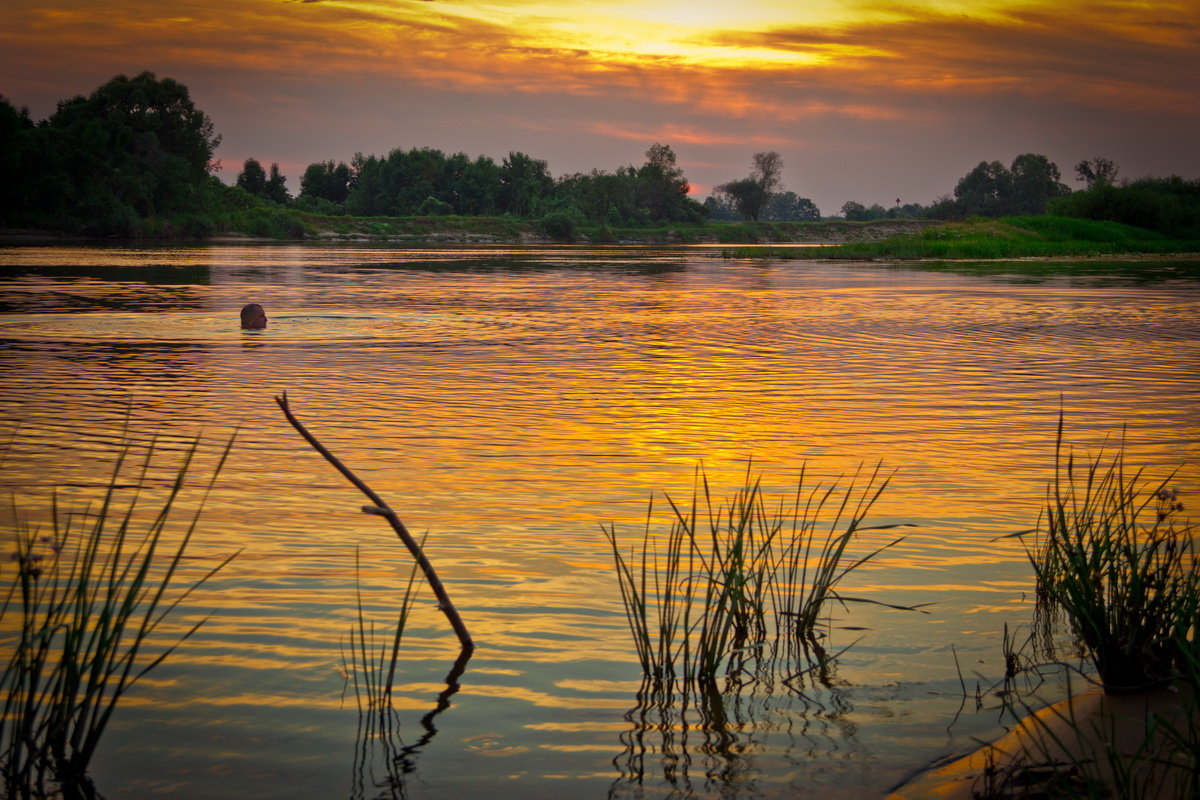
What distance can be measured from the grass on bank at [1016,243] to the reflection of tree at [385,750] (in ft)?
286

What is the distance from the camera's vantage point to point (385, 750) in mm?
5418

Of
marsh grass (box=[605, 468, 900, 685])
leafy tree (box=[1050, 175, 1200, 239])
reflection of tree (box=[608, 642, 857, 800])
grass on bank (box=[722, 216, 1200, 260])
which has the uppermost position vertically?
leafy tree (box=[1050, 175, 1200, 239])

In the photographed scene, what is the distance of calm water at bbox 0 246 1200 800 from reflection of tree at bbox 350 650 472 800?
0.02 meters

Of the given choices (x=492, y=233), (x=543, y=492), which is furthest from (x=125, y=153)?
(x=543, y=492)

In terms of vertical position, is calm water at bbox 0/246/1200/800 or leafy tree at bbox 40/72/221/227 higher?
leafy tree at bbox 40/72/221/227

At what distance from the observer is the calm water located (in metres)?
5.44

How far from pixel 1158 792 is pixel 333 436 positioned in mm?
10906

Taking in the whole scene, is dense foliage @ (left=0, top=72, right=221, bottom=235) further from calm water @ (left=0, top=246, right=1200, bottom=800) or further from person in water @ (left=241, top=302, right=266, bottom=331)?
person in water @ (left=241, top=302, right=266, bottom=331)

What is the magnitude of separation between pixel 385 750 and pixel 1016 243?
9259 cm

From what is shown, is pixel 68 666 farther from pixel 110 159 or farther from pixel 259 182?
pixel 259 182

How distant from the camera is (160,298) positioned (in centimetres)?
3794

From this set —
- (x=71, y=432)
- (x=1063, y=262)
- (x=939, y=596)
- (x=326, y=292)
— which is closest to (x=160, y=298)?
(x=326, y=292)

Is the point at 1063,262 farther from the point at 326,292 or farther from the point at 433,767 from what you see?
the point at 433,767

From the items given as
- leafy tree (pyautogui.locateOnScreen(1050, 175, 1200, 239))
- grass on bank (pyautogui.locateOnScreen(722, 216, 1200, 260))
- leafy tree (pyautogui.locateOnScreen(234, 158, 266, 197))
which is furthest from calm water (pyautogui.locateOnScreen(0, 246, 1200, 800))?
leafy tree (pyautogui.locateOnScreen(234, 158, 266, 197))
